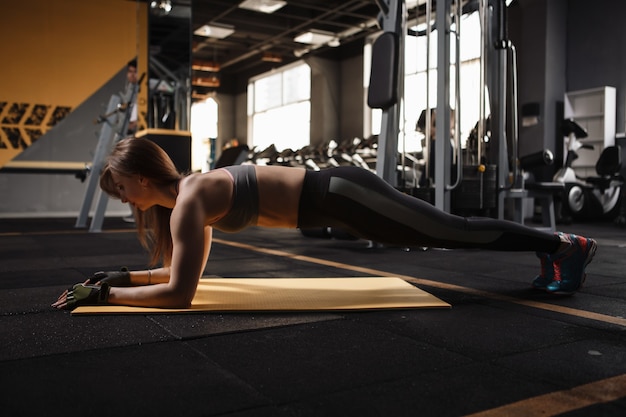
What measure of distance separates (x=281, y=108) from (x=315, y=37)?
3.12 metres

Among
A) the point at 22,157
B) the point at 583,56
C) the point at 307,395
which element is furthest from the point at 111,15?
the point at 307,395

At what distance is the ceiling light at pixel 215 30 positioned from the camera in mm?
11383

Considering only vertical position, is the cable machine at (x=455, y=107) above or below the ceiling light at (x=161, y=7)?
below

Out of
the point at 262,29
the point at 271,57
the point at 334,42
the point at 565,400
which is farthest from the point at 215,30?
the point at 565,400

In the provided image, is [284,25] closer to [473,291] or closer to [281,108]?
[281,108]

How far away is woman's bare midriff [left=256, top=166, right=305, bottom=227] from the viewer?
5.91ft

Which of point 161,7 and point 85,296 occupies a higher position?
point 161,7

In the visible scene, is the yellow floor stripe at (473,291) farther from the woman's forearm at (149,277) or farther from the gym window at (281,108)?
the gym window at (281,108)

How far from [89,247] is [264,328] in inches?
109

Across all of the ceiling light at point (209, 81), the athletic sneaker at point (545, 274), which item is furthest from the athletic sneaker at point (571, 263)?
the ceiling light at point (209, 81)

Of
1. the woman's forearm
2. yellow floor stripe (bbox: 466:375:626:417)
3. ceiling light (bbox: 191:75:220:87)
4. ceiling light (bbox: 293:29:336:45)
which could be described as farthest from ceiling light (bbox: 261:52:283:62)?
yellow floor stripe (bbox: 466:375:626:417)

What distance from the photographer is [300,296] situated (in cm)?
204

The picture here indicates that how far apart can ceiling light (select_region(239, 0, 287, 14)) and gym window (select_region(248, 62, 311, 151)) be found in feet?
10.1

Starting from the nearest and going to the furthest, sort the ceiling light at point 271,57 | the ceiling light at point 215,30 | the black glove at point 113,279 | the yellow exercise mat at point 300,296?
the yellow exercise mat at point 300,296 → the black glove at point 113,279 → the ceiling light at point 215,30 → the ceiling light at point 271,57
